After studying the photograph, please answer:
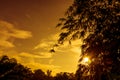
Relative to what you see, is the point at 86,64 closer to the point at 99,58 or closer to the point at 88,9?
the point at 99,58

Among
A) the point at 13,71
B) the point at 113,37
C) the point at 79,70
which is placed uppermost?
the point at 13,71

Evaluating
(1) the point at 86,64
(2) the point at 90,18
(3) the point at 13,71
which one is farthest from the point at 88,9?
(3) the point at 13,71

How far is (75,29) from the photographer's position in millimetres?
13258

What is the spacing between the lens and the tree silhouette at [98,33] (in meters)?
11.9

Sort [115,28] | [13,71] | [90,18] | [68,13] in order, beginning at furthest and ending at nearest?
[13,71], [68,13], [90,18], [115,28]

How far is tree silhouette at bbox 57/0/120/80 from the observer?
39.1ft

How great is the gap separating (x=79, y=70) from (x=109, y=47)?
2.18m

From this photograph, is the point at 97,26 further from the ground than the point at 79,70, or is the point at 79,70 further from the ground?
Result: the point at 97,26

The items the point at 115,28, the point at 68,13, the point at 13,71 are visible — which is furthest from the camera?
the point at 13,71

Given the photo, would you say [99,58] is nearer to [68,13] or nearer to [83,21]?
[83,21]

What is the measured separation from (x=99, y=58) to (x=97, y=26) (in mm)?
1465

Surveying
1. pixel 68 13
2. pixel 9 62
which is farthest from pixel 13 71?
pixel 68 13

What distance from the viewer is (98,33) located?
40.7ft

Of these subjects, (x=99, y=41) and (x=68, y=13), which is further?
(x=68, y=13)
